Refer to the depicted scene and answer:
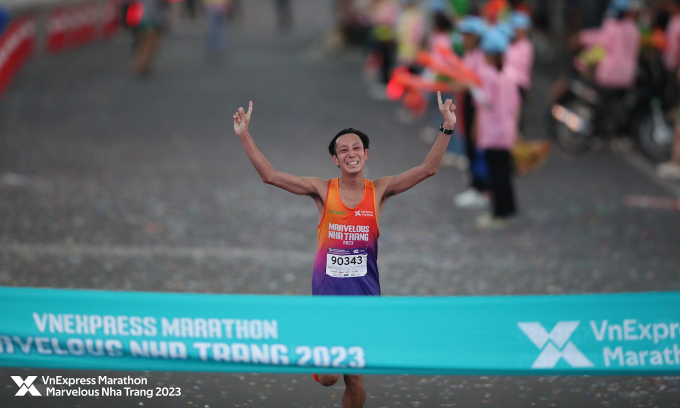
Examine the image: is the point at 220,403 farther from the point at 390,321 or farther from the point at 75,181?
the point at 75,181

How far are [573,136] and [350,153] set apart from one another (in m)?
9.56

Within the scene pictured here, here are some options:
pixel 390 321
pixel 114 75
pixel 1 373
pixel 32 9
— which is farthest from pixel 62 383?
pixel 32 9

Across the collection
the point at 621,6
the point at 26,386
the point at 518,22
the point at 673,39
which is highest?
the point at 621,6

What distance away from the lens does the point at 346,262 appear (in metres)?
4.66

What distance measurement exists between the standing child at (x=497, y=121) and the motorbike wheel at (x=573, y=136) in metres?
4.26

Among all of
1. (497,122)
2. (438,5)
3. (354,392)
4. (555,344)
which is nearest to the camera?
(555,344)

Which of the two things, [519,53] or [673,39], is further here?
[673,39]

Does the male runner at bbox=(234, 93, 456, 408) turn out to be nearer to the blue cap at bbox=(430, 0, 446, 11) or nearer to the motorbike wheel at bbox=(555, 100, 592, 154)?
the motorbike wheel at bbox=(555, 100, 592, 154)

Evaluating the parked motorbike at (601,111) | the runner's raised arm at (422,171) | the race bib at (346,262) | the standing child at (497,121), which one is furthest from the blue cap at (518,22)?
the race bib at (346,262)

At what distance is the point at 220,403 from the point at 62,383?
39.0 inches

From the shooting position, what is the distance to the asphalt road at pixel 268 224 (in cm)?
567

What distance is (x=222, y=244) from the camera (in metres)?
8.93

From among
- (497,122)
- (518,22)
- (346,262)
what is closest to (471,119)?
(497,122)

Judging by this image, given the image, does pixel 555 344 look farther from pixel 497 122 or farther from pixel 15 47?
pixel 15 47
